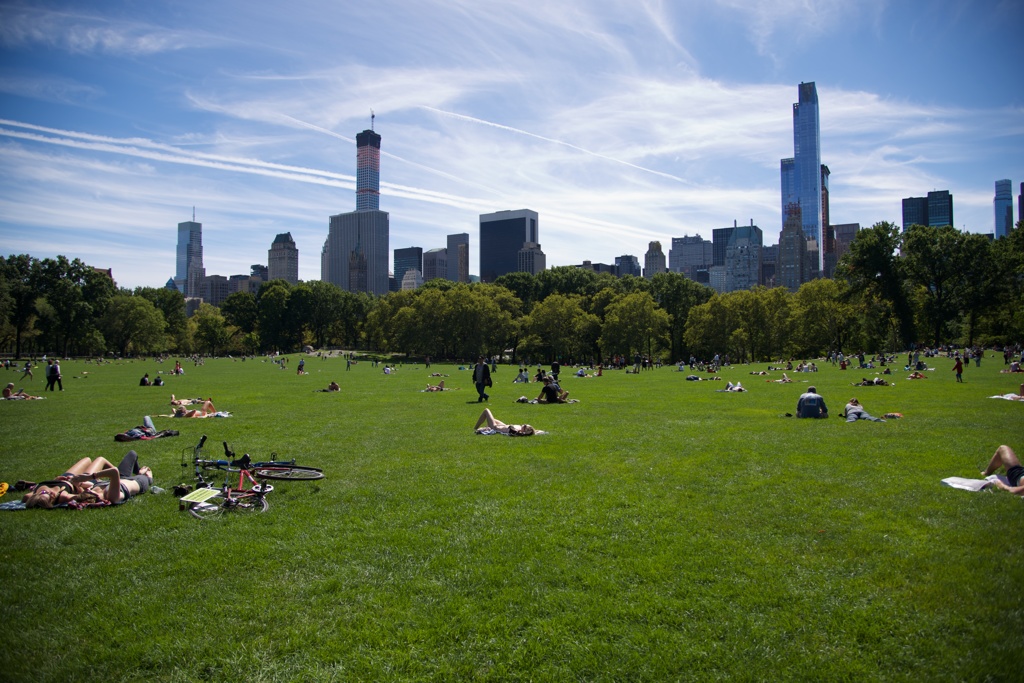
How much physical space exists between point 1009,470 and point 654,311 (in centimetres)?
7530

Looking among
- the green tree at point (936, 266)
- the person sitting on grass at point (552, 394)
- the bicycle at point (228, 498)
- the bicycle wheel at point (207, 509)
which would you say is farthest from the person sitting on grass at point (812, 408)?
the green tree at point (936, 266)

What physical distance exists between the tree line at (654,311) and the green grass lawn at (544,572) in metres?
61.4

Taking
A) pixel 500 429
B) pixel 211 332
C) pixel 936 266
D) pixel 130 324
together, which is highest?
pixel 936 266

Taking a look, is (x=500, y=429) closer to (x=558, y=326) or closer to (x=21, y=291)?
(x=558, y=326)

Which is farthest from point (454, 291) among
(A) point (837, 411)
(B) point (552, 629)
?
(B) point (552, 629)

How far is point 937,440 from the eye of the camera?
14281 millimetres

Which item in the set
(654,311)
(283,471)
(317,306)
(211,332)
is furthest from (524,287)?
(283,471)

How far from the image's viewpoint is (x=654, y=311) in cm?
8394

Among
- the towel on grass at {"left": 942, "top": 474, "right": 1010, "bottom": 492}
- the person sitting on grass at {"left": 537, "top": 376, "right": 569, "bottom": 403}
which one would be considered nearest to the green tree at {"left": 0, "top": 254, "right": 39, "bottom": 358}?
the person sitting on grass at {"left": 537, "top": 376, "right": 569, "bottom": 403}

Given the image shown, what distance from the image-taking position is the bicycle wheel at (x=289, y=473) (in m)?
11.2

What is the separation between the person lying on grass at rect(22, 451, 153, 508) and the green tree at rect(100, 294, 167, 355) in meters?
110

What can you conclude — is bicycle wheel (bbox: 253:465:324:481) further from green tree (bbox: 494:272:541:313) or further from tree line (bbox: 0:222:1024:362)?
green tree (bbox: 494:272:541:313)

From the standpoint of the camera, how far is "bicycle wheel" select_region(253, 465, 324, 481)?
1120 centimetres

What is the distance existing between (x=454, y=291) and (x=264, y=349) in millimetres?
63868
